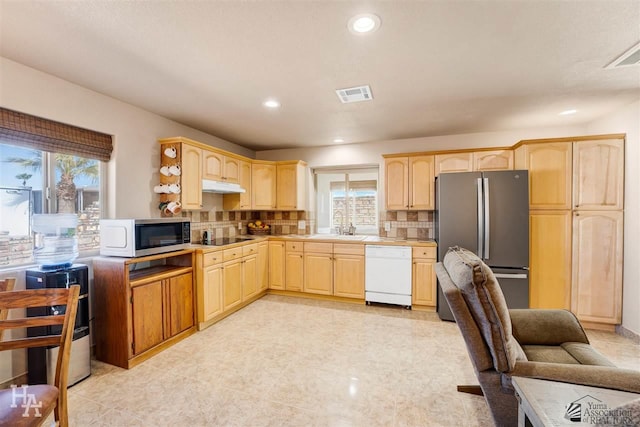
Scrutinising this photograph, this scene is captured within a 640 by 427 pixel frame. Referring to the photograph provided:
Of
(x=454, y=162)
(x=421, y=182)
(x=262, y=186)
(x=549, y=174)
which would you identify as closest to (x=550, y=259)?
(x=549, y=174)

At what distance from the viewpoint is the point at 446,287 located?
5.23 ft

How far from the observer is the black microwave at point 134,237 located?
2439mm

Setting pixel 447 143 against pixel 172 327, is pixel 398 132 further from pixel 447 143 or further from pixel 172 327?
pixel 172 327

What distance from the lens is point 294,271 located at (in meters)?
→ 4.32

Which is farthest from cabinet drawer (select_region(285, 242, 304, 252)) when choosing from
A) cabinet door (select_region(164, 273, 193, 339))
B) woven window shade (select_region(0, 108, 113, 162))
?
woven window shade (select_region(0, 108, 113, 162))

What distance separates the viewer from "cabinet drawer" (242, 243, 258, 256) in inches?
152

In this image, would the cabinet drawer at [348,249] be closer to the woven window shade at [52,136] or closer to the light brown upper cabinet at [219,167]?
the light brown upper cabinet at [219,167]

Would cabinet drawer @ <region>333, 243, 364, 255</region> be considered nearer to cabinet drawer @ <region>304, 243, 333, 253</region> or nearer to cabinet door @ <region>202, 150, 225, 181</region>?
cabinet drawer @ <region>304, 243, 333, 253</region>

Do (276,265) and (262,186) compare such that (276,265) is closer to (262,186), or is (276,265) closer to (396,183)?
A: (262,186)

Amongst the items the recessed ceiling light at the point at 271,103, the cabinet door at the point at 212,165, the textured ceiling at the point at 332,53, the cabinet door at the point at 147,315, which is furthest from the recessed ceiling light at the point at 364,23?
the cabinet door at the point at 147,315

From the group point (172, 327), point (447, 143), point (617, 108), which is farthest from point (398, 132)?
point (172, 327)

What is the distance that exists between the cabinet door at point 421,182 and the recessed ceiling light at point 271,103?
2.13 meters

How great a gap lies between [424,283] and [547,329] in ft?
5.87

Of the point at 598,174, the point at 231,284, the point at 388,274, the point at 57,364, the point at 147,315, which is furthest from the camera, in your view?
the point at 388,274
